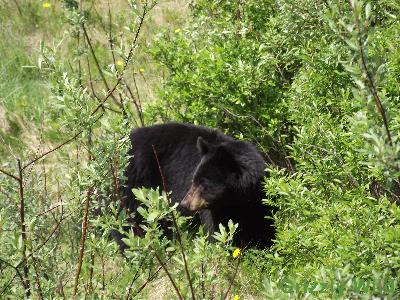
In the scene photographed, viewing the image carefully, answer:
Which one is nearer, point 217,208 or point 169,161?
point 217,208

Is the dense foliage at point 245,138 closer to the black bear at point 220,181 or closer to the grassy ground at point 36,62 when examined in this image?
the grassy ground at point 36,62

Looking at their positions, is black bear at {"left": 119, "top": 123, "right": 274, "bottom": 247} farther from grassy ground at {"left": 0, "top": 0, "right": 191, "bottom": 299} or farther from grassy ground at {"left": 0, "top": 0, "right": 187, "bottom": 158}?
grassy ground at {"left": 0, "top": 0, "right": 187, "bottom": 158}

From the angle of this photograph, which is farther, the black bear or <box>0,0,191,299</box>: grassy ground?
<box>0,0,191,299</box>: grassy ground

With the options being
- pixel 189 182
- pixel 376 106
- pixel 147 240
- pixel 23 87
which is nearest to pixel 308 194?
pixel 147 240

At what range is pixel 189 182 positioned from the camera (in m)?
6.17

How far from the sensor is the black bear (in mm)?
5727

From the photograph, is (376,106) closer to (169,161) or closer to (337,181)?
(337,181)

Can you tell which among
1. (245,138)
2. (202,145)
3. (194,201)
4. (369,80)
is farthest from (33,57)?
(369,80)

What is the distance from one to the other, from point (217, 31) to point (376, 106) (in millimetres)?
4753

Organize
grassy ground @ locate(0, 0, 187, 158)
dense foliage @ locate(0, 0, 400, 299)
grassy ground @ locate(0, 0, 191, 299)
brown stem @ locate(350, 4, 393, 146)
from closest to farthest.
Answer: brown stem @ locate(350, 4, 393, 146), dense foliage @ locate(0, 0, 400, 299), grassy ground @ locate(0, 0, 191, 299), grassy ground @ locate(0, 0, 187, 158)

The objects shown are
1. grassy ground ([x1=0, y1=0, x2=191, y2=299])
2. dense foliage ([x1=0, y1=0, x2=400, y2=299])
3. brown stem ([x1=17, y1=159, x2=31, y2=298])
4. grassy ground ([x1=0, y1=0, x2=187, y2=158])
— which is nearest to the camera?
dense foliage ([x1=0, y1=0, x2=400, y2=299])

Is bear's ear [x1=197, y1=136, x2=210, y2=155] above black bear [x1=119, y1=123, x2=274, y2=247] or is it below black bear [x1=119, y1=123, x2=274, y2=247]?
above

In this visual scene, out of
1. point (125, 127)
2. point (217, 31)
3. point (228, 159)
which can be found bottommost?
point (228, 159)

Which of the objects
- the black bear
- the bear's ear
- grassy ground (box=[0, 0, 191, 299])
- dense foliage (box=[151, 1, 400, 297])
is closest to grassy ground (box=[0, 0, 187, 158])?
grassy ground (box=[0, 0, 191, 299])
